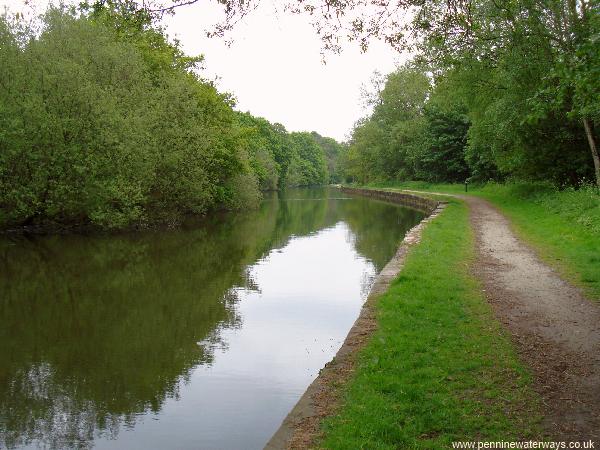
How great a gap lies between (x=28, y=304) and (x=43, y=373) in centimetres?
484

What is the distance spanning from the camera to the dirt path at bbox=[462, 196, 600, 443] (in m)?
4.82

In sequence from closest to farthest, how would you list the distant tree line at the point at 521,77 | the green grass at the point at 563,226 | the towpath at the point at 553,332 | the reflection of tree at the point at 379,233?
the towpath at the point at 553,332 < the distant tree line at the point at 521,77 < the green grass at the point at 563,226 < the reflection of tree at the point at 379,233

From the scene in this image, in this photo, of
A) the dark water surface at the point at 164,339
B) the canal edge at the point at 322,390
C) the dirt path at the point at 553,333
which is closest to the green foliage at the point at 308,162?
the dark water surface at the point at 164,339

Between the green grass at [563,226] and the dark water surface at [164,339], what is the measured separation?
449 cm

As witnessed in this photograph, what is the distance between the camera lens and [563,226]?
56.4 feet

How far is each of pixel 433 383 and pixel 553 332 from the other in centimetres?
256

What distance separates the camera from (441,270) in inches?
448

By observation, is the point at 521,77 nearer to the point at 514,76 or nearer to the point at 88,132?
the point at 514,76

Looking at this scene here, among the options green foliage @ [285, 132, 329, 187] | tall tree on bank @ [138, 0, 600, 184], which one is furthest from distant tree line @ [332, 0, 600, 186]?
green foliage @ [285, 132, 329, 187]

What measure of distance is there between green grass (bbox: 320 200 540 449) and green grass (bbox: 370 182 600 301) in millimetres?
2851

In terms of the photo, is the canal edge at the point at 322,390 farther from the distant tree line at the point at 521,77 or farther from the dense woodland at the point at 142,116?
the dense woodland at the point at 142,116

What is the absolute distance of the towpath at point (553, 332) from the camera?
4812mm

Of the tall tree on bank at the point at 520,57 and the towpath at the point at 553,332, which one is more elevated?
the tall tree on bank at the point at 520,57

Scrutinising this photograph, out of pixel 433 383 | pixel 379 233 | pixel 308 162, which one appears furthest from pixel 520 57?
pixel 308 162
